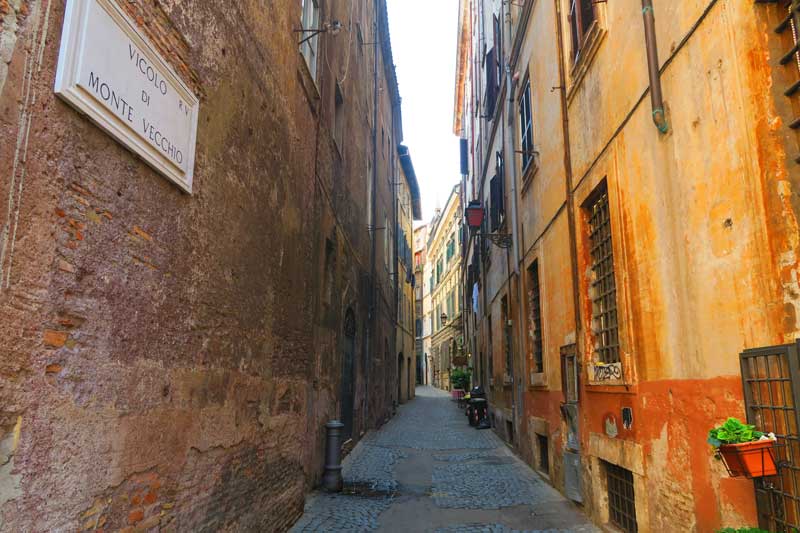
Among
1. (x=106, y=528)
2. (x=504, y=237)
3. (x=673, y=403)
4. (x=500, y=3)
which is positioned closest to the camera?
(x=106, y=528)

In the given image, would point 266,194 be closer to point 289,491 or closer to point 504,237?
point 289,491

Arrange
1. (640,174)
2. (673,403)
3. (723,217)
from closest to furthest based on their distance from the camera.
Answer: (723,217), (673,403), (640,174)

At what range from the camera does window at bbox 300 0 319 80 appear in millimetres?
7377

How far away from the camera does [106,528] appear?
283 centimetres

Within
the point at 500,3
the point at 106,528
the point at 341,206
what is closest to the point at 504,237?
the point at 341,206

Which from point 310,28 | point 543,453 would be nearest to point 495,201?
point 543,453

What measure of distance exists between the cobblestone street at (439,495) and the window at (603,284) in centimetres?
191

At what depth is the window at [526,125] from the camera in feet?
31.9

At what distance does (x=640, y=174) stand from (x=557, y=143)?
2979mm

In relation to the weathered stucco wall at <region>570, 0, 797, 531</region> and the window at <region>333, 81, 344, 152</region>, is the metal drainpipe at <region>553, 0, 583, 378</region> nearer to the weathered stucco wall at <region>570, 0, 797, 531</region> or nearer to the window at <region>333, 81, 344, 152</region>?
the weathered stucco wall at <region>570, 0, 797, 531</region>

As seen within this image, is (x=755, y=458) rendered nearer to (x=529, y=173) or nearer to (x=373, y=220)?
(x=529, y=173)

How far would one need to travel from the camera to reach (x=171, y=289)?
354 cm

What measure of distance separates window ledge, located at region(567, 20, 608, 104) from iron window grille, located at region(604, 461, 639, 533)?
4285 millimetres

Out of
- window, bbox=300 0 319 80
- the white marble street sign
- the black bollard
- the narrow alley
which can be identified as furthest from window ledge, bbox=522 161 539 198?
the white marble street sign
